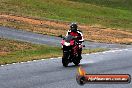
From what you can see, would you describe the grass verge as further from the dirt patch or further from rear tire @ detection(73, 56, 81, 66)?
the dirt patch

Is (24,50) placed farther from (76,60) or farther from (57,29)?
(57,29)

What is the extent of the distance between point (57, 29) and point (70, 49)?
998 inches

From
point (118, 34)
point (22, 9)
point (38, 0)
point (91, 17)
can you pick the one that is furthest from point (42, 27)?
point (38, 0)

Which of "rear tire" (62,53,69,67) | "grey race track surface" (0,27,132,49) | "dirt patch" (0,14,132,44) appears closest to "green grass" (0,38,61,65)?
"grey race track surface" (0,27,132,49)

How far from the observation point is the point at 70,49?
17797 millimetres

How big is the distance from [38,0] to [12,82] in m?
51.8

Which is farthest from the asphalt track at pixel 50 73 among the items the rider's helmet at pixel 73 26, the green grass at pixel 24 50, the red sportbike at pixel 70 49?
the green grass at pixel 24 50

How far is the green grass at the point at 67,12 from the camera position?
175ft

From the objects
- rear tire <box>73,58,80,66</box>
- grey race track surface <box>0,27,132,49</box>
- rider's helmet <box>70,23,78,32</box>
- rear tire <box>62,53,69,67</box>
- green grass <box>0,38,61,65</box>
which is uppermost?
rider's helmet <box>70,23,78,32</box>

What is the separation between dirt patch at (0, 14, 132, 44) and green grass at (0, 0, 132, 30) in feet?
14.7

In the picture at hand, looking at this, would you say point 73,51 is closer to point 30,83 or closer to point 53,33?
point 30,83

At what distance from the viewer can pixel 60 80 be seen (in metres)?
13.7

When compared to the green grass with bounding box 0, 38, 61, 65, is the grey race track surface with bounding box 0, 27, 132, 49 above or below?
below

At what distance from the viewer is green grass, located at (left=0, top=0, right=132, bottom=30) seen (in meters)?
53.2
